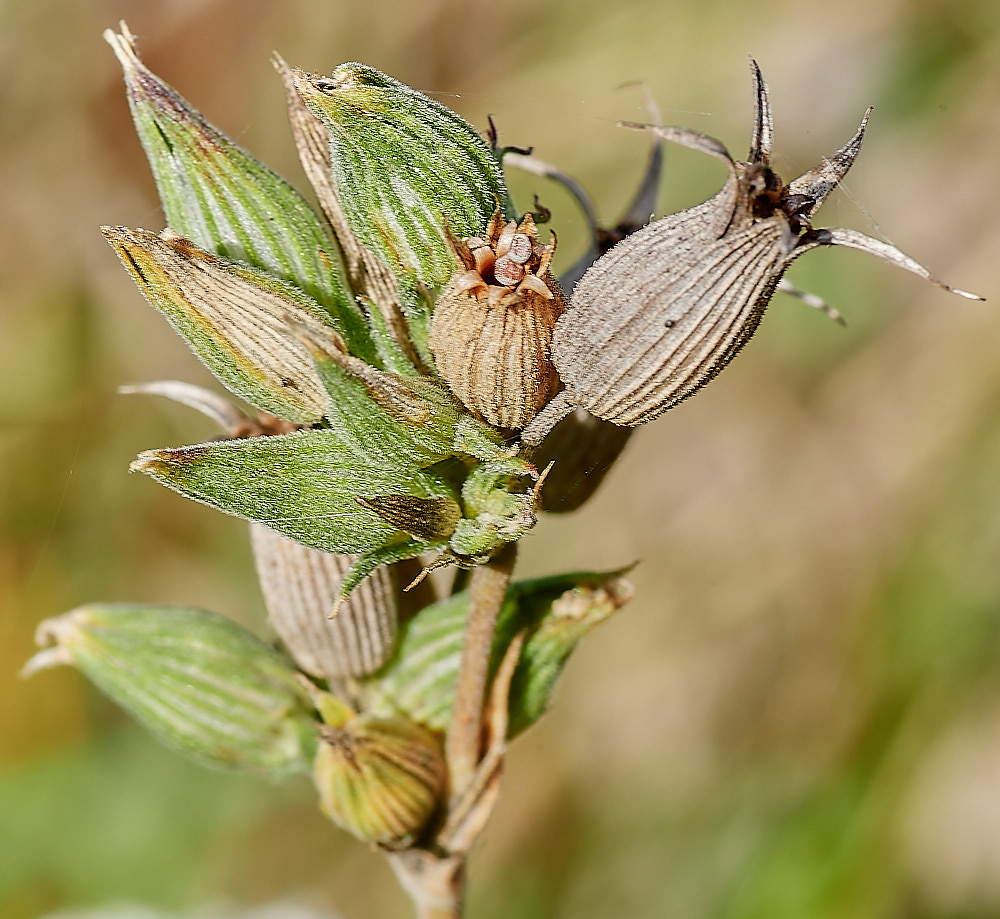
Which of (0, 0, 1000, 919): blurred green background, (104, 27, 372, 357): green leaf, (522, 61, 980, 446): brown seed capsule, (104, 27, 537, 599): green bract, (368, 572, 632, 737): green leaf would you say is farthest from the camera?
(0, 0, 1000, 919): blurred green background

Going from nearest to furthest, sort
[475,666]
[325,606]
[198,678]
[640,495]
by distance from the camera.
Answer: [475,666], [325,606], [198,678], [640,495]

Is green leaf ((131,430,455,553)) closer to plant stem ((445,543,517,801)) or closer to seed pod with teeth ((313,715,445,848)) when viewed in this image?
plant stem ((445,543,517,801))

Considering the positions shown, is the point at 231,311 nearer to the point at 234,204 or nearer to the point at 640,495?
the point at 234,204

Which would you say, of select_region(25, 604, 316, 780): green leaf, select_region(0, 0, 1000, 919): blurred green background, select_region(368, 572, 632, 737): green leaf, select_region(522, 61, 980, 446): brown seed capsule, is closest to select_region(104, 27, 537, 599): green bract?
select_region(522, 61, 980, 446): brown seed capsule

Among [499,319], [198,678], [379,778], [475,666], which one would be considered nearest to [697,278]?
[499,319]

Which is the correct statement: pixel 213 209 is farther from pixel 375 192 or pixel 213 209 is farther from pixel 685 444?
pixel 685 444

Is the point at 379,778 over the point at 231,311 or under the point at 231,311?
under
